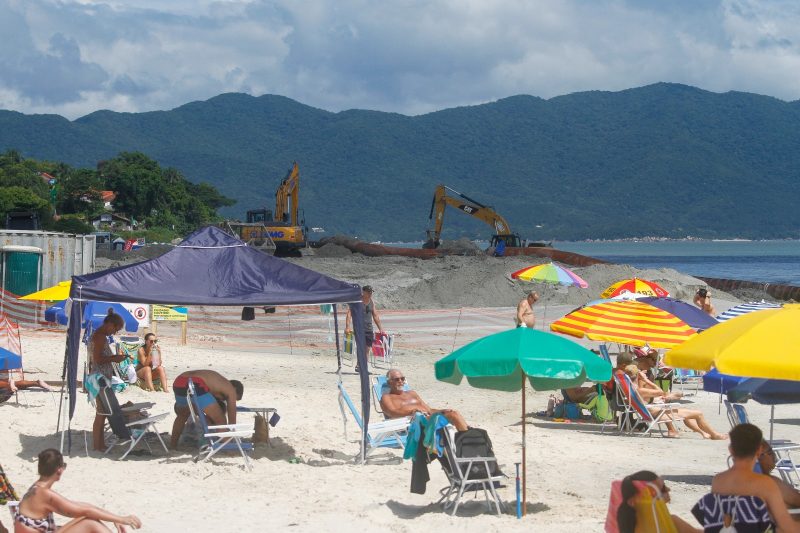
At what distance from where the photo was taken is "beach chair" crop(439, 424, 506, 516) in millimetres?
7707

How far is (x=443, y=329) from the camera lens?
23375 mm

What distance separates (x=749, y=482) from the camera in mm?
5871

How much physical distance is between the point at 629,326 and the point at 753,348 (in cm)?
547

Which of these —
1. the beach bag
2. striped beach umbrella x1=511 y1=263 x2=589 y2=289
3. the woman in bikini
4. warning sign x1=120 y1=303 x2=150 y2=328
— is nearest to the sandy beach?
the beach bag

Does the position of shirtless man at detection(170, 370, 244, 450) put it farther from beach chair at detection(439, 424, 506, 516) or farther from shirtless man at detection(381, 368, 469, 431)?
beach chair at detection(439, 424, 506, 516)

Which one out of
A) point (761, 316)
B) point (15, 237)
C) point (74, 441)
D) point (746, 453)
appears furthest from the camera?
point (15, 237)

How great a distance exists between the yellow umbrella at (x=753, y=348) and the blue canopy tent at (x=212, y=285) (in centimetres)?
336

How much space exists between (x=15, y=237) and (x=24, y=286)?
153cm

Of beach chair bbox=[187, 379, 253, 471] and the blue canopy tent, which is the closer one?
beach chair bbox=[187, 379, 253, 471]

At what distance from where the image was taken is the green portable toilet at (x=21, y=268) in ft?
79.3

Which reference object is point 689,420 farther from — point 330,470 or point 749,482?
point 749,482

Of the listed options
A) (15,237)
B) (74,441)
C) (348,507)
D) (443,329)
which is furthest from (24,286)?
(348,507)

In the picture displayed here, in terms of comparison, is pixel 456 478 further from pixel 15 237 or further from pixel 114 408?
pixel 15 237

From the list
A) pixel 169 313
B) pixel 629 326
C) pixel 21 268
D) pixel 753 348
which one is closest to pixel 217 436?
pixel 753 348
